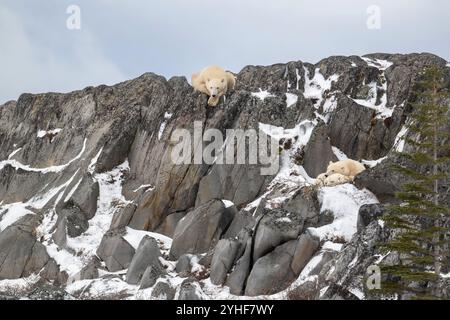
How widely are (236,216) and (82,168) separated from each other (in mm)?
15845

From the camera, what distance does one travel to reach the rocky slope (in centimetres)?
2508

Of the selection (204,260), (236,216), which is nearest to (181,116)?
(236,216)

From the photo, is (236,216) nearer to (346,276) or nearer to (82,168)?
(346,276)

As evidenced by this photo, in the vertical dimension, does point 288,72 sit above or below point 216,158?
above

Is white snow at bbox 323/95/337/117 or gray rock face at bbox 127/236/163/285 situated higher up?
white snow at bbox 323/95/337/117

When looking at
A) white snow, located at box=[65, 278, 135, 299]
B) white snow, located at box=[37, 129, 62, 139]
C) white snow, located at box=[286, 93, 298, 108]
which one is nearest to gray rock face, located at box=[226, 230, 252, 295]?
white snow, located at box=[65, 278, 135, 299]

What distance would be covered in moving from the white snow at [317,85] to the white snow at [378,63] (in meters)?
3.80

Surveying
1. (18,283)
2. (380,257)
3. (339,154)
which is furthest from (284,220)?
(18,283)

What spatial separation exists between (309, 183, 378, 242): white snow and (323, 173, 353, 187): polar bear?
2.10 ft

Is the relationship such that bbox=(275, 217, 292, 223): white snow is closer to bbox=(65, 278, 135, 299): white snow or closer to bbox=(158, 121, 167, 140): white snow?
bbox=(65, 278, 135, 299): white snow

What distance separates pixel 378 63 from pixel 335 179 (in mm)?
18320

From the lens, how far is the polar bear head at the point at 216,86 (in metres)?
39.3
